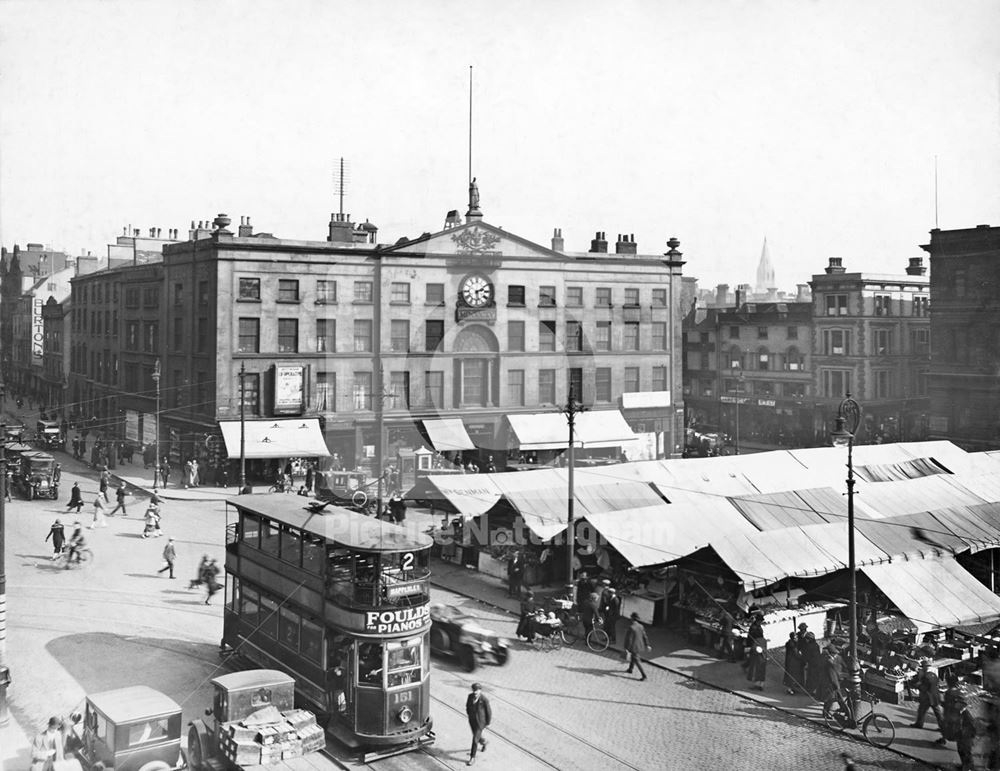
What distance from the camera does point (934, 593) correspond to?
1875cm

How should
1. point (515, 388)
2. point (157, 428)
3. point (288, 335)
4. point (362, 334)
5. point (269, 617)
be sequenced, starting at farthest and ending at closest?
point (515, 388) < point (362, 334) < point (288, 335) < point (157, 428) < point (269, 617)

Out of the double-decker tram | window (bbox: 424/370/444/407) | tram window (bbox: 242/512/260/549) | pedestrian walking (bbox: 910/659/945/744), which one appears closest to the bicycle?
pedestrian walking (bbox: 910/659/945/744)

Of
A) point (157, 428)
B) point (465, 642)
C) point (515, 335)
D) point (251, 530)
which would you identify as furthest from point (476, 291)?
point (251, 530)

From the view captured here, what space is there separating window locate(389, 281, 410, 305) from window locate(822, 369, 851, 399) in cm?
2918

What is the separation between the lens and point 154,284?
42.2 meters

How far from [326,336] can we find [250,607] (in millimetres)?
25810

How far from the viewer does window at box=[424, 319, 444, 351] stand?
42625 millimetres

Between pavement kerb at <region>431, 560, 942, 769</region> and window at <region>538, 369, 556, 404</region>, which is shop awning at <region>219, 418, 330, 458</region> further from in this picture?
pavement kerb at <region>431, 560, 942, 769</region>

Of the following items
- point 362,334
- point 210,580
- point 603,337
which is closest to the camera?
point 210,580

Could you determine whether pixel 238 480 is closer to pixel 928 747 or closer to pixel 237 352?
pixel 237 352

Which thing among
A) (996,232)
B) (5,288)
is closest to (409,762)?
(996,232)

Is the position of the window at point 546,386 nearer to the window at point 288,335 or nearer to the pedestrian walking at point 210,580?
the window at point 288,335

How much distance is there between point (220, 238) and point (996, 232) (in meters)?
39.5

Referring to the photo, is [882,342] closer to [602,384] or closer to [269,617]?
[602,384]
